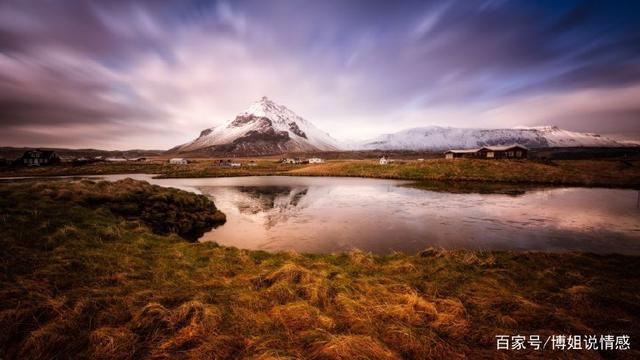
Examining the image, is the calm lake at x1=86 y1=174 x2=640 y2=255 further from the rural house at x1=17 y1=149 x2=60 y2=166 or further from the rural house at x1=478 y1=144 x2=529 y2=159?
the rural house at x1=17 y1=149 x2=60 y2=166

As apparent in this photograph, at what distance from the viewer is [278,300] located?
6.90 m

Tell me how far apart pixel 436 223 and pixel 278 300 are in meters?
15.8

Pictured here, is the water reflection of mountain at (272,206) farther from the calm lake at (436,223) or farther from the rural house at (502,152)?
the rural house at (502,152)

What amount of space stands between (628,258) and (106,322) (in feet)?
57.7

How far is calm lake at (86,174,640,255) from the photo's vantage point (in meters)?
15.0

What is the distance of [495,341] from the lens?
5.23m

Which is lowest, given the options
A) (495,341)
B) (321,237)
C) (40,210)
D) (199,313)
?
(321,237)

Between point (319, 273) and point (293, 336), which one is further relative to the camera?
point (319, 273)

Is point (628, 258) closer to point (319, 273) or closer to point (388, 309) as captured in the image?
point (388, 309)

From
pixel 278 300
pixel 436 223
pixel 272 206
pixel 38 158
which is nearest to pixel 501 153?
pixel 436 223

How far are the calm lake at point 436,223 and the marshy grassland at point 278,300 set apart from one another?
4.05 m

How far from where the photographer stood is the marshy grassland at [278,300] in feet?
15.9

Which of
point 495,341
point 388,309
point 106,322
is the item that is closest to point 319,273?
point 388,309

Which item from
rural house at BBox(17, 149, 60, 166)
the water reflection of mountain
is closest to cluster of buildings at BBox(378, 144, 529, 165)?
the water reflection of mountain
